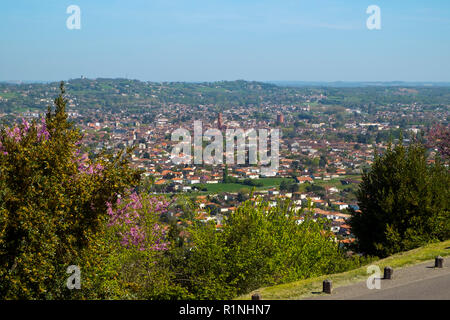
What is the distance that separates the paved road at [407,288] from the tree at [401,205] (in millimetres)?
3957

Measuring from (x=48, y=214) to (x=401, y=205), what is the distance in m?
8.64

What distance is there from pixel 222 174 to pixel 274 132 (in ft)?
137

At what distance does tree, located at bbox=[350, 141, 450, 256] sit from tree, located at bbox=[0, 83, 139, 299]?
7.20 metres

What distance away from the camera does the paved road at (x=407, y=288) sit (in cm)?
657

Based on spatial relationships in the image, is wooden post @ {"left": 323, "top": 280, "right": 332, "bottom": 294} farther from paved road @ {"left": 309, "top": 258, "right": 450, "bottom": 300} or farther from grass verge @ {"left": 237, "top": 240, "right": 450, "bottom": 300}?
grass verge @ {"left": 237, "top": 240, "right": 450, "bottom": 300}

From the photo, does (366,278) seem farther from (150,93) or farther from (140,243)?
(150,93)

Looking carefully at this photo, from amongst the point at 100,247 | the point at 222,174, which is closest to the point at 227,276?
the point at 100,247

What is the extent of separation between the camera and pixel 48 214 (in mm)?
6801

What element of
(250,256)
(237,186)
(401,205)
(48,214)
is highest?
(48,214)

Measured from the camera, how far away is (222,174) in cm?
5894

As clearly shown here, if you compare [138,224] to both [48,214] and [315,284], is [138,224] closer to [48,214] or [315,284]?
[48,214]

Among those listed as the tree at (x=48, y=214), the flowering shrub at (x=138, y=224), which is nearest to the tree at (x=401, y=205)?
the flowering shrub at (x=138, y=224)

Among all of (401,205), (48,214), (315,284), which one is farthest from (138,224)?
(401,205)

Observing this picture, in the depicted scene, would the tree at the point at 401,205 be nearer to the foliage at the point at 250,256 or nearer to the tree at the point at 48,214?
the foliage at the point at 250,256
